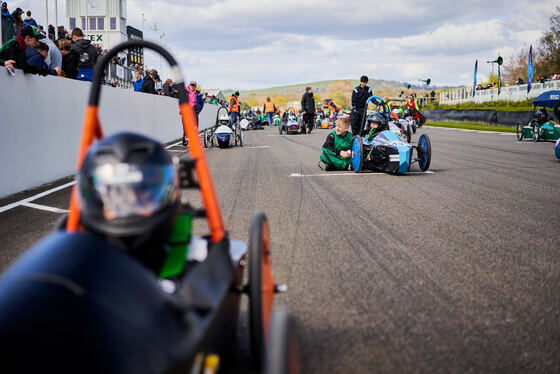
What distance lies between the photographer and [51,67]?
10.1 metres

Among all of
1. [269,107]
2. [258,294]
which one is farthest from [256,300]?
[269,107]

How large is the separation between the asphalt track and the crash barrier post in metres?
19.2

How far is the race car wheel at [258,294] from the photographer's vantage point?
2.13 meters

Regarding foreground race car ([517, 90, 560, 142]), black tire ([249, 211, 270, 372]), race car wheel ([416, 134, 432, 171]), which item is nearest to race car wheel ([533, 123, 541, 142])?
foreground race car ([517, 90, 560, 142])

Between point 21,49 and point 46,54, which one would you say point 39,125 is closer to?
point 21,49

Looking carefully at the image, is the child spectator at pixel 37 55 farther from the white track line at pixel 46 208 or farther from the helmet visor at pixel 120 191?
the helmet visor at pixel 120 191

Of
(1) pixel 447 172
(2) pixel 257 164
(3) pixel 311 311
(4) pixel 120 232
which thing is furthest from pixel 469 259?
(2) pixel 257 164

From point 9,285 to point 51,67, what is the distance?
9633 mm

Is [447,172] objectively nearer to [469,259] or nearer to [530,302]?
[469,259]

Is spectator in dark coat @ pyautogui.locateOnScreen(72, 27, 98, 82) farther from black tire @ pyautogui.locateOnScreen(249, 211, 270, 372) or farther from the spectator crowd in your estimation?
black tire @ pyautogui.locateOnScreen(249, 211, 270, 372)

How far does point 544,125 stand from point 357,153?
11.0 meters

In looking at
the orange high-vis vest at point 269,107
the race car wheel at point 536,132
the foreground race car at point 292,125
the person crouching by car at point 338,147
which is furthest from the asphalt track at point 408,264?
the orange high-vis vest at point 269,107

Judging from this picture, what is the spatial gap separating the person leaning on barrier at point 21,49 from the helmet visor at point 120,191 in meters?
6.82

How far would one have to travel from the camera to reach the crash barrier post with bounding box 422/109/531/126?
86.5ft
